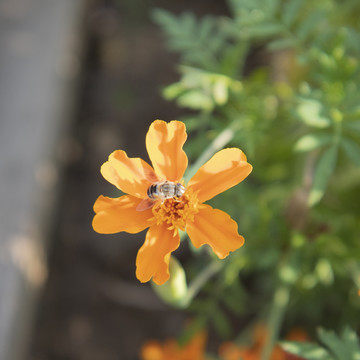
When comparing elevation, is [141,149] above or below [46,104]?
below

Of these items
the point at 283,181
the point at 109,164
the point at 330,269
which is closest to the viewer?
the point at 109,164

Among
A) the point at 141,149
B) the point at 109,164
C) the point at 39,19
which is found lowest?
the point at 141,149

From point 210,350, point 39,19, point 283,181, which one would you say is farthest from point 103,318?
point 39,19

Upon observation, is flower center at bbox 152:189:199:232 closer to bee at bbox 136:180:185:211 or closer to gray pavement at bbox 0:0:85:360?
bee at bbox 136:180:185:211

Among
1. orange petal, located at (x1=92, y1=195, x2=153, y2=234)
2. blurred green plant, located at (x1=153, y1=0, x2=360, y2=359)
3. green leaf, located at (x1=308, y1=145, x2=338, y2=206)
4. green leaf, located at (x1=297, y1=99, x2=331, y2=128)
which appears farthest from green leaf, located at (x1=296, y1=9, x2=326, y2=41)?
orange petal, located at (x1=92, y1=195, x2=153, y2=234)

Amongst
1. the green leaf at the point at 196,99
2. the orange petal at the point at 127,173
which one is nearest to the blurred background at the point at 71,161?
the green leaf at the point at 196,99

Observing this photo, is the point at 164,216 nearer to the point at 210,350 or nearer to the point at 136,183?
the point at 136,183

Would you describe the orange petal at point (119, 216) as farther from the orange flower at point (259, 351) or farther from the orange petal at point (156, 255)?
the orange flower at point (259, 351)
